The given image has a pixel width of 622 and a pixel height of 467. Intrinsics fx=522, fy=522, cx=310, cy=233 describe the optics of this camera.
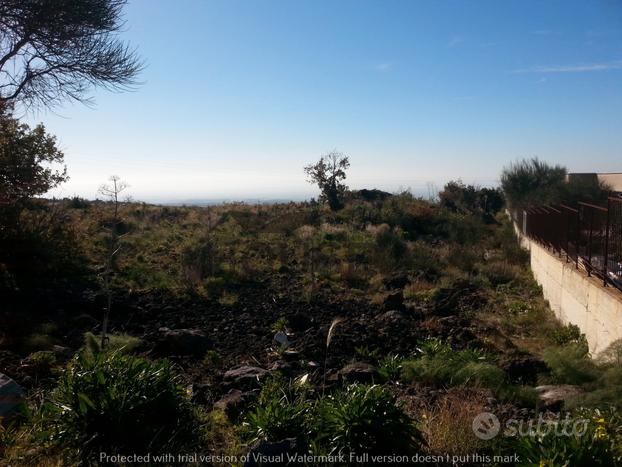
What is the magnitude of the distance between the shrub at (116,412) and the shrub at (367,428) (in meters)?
1.13

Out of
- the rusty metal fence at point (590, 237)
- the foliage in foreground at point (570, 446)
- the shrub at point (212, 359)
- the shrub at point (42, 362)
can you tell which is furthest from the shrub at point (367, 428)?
the rusty metal fence at point (590, 237)

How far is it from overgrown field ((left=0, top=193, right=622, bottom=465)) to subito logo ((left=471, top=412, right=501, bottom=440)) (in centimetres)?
4

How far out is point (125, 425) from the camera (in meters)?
3.71

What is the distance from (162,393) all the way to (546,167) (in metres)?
21.9

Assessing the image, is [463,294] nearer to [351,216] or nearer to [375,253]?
[375,253]

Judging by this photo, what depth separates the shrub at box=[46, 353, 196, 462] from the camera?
12.0 feet

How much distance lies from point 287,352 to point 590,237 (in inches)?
191

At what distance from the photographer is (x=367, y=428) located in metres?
3.45

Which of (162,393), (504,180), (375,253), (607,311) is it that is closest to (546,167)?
(504,180)

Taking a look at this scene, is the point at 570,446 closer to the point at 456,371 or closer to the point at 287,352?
the point at 456,371

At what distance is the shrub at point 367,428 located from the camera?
3441mm

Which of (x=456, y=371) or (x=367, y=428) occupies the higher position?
(x=367, y=428)

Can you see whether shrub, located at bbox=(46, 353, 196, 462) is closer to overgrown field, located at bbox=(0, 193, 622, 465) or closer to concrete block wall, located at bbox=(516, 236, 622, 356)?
overgrown field, located at bbox=(0, 193, 622, 465)

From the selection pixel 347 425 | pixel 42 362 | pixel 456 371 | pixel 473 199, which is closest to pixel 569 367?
pixel 456 371
